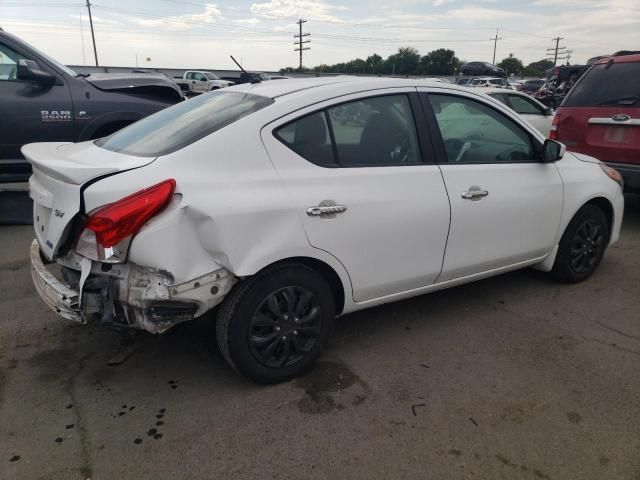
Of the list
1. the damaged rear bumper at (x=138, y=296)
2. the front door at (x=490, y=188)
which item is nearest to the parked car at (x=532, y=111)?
the front door at (x=490, y=188)

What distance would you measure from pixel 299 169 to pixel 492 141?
5.24 feet

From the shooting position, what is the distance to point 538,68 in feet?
304

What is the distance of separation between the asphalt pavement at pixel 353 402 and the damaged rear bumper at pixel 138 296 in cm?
34

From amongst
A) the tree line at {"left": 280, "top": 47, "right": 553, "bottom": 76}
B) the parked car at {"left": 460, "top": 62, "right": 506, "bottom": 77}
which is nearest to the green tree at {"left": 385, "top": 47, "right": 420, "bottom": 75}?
the tree line at {"left": 280, "top": 47, "right": 553, "bottom": 76}

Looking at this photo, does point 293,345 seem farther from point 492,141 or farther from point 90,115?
point 90,115

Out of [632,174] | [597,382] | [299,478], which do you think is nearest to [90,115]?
[299,478]

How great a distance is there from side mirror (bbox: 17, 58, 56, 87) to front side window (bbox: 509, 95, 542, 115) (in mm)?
6806

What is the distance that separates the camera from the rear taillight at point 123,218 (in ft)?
7.72

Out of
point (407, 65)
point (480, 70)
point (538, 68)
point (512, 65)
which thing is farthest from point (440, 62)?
point (480, 70)

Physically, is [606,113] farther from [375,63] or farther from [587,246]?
[375,63]

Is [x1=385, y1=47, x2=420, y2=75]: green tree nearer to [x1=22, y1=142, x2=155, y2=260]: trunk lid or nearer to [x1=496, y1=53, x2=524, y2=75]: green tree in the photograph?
[x1=496, y1=53, x2=524, y2=75]: green tree

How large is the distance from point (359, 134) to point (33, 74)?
4.14 meters

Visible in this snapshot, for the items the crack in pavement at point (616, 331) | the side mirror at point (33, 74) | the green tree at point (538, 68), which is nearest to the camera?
the crack in pavement at point (616, 331)

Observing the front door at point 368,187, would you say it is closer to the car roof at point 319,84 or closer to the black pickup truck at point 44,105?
the car roof at point 319,84
